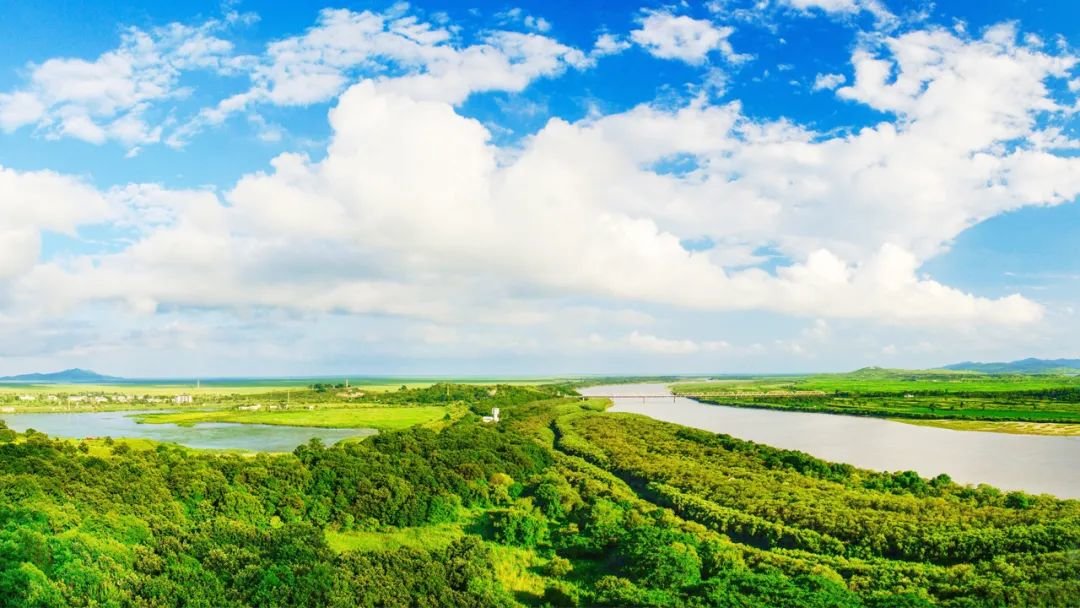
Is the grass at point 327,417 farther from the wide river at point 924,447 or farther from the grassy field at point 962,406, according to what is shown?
the grassy field at point 962,406

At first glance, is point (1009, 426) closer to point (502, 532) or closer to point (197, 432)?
point (502, 532)

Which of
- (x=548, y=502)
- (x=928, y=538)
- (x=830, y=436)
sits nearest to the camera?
(x=928, y=538)

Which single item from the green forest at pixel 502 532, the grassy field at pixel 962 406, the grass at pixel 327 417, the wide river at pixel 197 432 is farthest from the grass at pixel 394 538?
the grassy field at pixel 962 406

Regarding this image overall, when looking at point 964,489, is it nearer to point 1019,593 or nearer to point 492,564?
point 1019,593

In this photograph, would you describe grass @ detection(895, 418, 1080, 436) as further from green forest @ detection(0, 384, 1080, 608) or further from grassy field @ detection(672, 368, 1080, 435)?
green forest @ detection(0, 384, 1080, 608)

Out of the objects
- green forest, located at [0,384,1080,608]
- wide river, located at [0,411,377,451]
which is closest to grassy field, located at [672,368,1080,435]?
green forest, located at [0,384,1080,608]

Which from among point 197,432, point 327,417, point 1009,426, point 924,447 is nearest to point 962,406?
point 1009,426

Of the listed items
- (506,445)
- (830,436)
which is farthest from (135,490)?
(830,436)

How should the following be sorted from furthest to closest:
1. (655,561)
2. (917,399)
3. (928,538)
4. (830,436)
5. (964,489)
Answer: (917,399) → (830,436) → (964,489) → (928,538) → (655,561)
